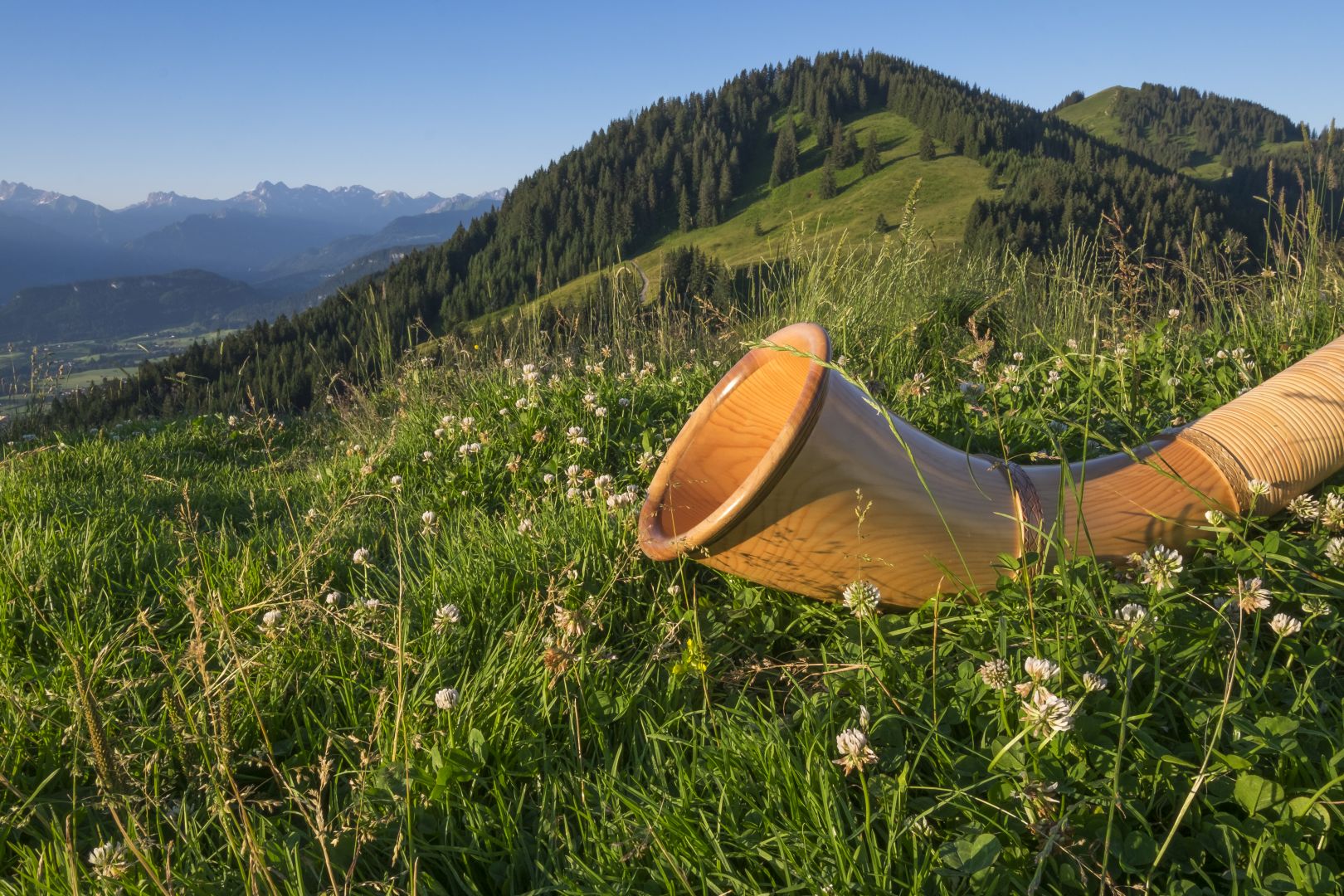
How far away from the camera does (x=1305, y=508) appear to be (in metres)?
2.32

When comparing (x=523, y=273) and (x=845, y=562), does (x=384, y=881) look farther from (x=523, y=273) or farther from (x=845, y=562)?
(x=523, y=273)

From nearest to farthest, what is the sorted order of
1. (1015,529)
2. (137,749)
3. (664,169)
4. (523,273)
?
(137,749) → (1015,529) → (523,273) → (664,169)

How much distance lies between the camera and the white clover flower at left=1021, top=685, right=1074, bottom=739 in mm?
1444

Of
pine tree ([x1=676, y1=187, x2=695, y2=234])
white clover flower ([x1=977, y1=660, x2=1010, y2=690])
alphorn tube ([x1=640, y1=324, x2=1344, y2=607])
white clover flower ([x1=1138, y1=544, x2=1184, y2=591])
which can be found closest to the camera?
white clover flower ([x1=977, y1=660, x2=1010, y2=690])

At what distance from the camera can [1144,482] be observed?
2295 millimetres

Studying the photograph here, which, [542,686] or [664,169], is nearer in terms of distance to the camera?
[542,686]

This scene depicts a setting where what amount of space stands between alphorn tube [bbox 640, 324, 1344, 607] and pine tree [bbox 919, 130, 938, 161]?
11172 centimetres

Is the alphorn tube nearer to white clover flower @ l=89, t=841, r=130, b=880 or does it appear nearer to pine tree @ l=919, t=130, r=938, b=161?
white clover flower @ l=89, t=841, r=130, b=880

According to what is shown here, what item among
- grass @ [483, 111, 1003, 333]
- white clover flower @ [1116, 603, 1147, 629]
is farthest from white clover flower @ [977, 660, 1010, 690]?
grass @ [483, 111, 1003, 333]

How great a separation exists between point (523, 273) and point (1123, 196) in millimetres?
55835

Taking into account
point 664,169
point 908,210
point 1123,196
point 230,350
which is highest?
point 664,169

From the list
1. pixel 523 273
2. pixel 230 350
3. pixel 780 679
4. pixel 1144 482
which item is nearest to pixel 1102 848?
pixel 780 679

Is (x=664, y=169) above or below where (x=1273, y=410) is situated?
above

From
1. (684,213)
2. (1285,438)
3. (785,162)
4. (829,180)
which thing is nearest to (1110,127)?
(785,162)
